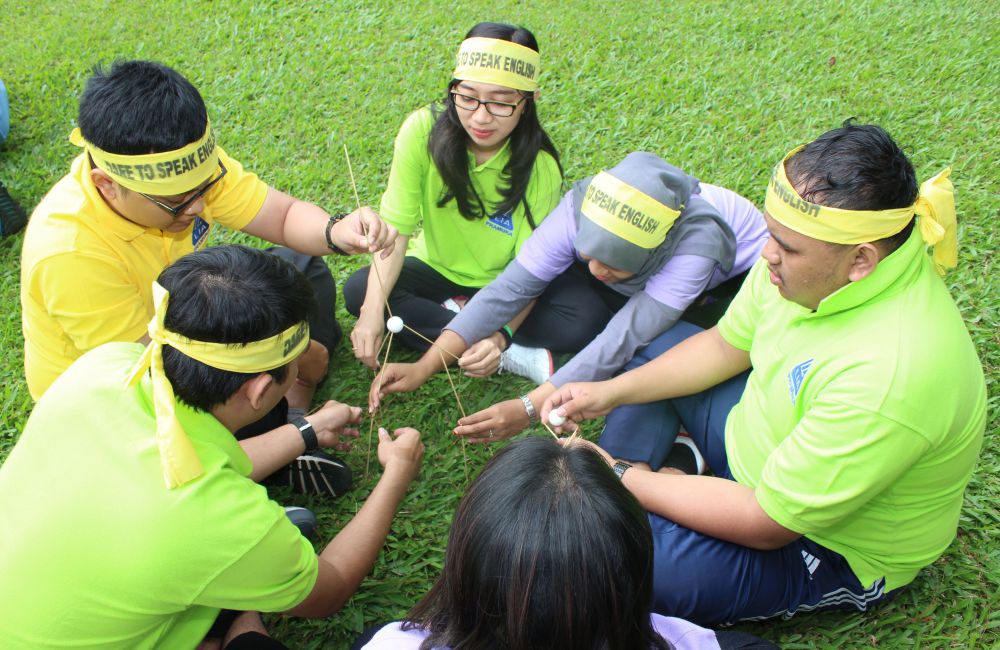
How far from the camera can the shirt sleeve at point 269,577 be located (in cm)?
171

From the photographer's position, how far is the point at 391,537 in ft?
8.89

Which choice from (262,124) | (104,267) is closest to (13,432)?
(104,267)

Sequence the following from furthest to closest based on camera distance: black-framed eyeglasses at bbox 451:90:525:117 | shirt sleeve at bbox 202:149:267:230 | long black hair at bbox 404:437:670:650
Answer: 1. shirt sleeve at bbox 202:149:267:230
2. black-framed eyeglasses at bbox 451:90:525:117
3. long black hair at bbox 404:437:670:650

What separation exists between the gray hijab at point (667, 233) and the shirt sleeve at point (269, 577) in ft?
4.73

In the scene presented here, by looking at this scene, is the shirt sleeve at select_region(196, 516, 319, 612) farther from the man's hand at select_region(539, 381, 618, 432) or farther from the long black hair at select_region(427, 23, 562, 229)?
the long black hair at select_region(427, 23, 562, 229)

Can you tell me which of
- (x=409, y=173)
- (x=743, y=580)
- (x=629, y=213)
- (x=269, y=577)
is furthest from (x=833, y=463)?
(x=409, y=173)

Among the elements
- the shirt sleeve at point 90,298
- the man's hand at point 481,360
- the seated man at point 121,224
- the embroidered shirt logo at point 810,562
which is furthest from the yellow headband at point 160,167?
the embroidered shirt logo at point 810,562

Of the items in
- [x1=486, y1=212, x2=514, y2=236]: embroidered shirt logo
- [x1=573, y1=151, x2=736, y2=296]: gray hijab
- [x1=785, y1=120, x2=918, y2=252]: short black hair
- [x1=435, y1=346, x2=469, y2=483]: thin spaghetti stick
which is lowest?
[x1=435, y1=346, x2=469, y2=483]: thin spaghetti stick

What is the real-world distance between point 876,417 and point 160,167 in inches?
83.5

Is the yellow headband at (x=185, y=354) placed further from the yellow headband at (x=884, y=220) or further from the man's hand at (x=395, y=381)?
the yellow headband at (x=884, y=220)

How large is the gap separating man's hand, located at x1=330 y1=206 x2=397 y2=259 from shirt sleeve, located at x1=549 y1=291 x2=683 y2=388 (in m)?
0.87

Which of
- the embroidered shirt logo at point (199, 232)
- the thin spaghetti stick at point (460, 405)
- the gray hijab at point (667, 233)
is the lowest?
the thin spaghetti stick at point (460, 405)

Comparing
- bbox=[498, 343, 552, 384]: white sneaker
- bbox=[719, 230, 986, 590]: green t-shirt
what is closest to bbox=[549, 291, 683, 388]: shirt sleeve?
bbox=[498, 343, 552, 384]: white sneaker

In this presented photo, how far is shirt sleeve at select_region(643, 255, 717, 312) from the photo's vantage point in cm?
277
